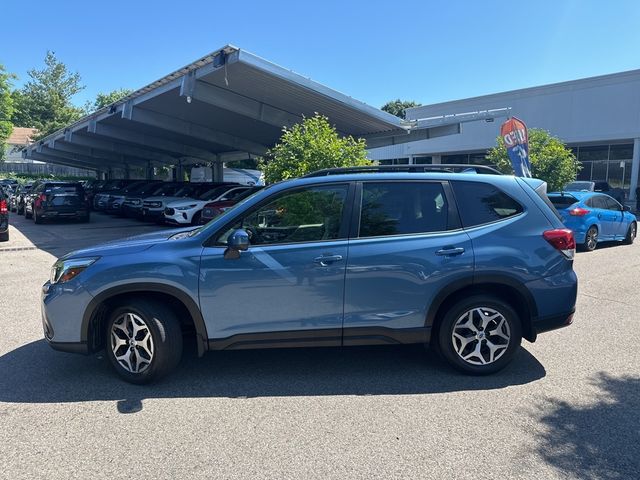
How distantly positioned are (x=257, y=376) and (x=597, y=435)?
2.66 metres

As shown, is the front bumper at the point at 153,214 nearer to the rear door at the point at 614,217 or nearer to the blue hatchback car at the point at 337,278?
the rear door at the point at 614,217

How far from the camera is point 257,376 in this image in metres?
4.42

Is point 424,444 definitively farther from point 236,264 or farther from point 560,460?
point 236,264

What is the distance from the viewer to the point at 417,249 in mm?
4223

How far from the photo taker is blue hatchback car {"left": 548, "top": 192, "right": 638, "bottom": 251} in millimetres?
11766

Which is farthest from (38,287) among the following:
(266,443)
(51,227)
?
(51,227)

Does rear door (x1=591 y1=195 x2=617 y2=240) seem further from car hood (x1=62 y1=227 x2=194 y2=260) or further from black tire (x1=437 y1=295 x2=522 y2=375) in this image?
car hood (x1=62 y1=227 x2=194 y2=260)

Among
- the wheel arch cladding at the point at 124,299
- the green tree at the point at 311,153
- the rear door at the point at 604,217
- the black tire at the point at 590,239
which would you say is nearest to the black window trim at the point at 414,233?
the wheel arch cladding at the point at 124,299

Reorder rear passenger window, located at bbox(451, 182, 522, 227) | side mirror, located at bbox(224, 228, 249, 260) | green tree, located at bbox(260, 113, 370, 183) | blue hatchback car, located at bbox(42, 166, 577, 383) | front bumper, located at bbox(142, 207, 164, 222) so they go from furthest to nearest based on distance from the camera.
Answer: front bumper, located at bbox(142, 207, 164, 222), green tree, located at bbox(260, 113, 370, 183), rear passenger window, located at bbox(451, 182, 522, 227), blue hatchback car, located at bbox(42, 166, 577, 383), side mirror, located at bbox(224, 228, 249, 260)

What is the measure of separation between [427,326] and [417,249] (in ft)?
2.22

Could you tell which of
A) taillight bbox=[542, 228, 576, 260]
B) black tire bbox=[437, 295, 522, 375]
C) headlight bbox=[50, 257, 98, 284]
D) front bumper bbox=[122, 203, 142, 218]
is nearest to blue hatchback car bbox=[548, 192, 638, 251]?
taillight bbox=[542, 228, 576, 260]

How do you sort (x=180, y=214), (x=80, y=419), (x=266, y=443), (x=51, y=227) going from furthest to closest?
1. (x=51, y=227)
2. (x=180, y=214)
3. (x=80, y=419)
4. (x=266, y=443)

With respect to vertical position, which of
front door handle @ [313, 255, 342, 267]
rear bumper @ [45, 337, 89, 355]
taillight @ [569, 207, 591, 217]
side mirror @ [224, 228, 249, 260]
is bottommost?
rear bumper @ [45, 337, 89, 355]

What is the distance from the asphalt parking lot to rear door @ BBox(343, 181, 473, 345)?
1.73ft
